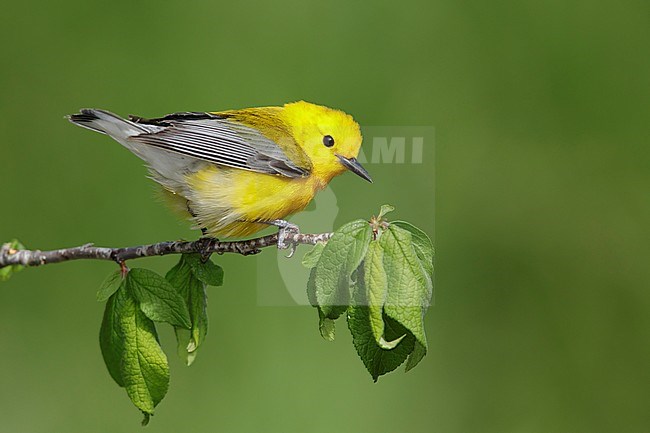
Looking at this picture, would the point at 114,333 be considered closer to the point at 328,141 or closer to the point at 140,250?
the point at 140,250

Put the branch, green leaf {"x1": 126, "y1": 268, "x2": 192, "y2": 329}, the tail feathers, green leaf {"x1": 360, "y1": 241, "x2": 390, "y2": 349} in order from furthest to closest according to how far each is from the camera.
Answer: the tail feathers → green leaf {"x1": 126, "y1": 268, "x2": 192, "y2": 329} → the branch → green leaf {"x1": 360, "y1": 241, "x2": 390, "y2": 349}

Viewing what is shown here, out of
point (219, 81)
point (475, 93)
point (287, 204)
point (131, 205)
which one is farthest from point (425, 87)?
point (287, 204)

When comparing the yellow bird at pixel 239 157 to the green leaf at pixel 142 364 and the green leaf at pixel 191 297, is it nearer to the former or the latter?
the green leaf at pixel 191 297

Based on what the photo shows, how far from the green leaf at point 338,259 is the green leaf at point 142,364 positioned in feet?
1.25

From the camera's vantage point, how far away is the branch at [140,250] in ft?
4.91

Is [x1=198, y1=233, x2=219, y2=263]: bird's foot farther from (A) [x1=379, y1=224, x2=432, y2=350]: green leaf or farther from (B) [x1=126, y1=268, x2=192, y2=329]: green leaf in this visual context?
(A) [x1=379, y1=224, x2=432, y2=350]: green leaf

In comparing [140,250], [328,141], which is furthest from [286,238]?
[328,141]

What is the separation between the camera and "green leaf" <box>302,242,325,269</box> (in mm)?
1483

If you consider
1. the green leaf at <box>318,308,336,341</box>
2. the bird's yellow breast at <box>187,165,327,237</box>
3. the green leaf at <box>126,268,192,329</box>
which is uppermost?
the bird's yellow breast at <box>187,165,327,237</box>

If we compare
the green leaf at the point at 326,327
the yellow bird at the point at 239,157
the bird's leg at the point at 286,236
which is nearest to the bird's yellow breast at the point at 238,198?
the yellow bird at the point at 239,157

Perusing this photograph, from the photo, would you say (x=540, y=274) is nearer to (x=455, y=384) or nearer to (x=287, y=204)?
(x=455, y=384)

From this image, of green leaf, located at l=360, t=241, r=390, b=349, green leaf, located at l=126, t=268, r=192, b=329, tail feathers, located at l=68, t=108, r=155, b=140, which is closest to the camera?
green leaf, located at l=360, t=241, r=390, b=349

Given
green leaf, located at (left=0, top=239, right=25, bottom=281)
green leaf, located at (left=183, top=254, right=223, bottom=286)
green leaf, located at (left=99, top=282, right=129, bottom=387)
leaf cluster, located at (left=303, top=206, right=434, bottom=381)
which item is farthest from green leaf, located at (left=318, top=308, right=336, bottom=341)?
green leaf, located at (left=0, top=239, right=25, bottom=281)

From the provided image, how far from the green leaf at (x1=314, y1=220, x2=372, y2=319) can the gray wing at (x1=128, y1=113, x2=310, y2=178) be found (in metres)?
0.61
